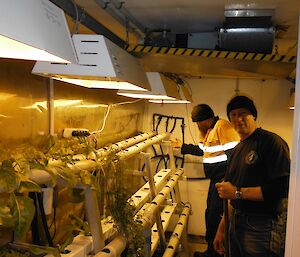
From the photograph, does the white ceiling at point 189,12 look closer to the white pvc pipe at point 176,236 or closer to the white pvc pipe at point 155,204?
the white pvc pipe at point 155,204

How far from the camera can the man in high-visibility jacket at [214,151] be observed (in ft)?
11.6

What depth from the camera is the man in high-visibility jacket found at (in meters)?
3.55

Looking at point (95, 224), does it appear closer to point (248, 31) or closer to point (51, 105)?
point (51, 105)

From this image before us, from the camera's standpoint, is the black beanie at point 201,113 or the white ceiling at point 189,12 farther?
the black beanie at point 201,113

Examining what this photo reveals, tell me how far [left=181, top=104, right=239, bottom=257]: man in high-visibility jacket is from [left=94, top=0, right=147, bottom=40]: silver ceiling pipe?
130 cm

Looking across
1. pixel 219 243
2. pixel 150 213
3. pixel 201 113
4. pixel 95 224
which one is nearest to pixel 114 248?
pixel 95 224

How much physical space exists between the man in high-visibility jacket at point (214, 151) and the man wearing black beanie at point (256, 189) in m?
0.78

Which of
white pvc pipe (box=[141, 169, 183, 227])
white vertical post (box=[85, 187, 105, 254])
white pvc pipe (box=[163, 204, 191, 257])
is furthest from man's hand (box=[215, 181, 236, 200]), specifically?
white vertical post (box=[85, 187, 105, 254])

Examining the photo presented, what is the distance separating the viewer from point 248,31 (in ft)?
7.86

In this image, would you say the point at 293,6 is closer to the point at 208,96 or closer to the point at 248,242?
A: the point at 248,242

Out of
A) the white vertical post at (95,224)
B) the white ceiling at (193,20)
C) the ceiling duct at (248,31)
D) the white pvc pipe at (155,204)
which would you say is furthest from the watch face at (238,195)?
the white vertical post at (95,224)

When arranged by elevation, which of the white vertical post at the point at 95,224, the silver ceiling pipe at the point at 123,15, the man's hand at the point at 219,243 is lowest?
the man's hand at the point at 219,243

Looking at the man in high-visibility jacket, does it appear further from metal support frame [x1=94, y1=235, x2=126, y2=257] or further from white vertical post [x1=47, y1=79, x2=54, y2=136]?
metal support frame [x1=94, y1=235, x2=126, y2=257]

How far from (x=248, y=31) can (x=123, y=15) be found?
932 millimetres
